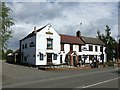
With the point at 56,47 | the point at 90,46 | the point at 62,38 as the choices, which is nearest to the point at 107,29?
the point at 90,46

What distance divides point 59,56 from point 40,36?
580 centimetres

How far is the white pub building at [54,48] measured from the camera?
45.5 metres

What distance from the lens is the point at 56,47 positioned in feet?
157

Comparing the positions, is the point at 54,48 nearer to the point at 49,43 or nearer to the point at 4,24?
the point at 49,43

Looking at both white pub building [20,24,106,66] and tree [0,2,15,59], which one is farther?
→ white pub building [20,24,106,66]

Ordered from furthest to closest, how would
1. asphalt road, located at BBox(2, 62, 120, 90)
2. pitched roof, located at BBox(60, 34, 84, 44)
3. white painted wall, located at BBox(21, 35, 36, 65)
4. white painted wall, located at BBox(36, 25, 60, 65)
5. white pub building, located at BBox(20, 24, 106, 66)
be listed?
pitched roof, located at BBox(60, 34, 84, 44), white painted wall, located at BBox(21, 35, 36, 65), white pub building, located at BBox(20, 24, 106, 66), white painted wall, located at BBox(36, 25, 60, 65), asphalt road, located at BBox(2, 62, 120, 90)

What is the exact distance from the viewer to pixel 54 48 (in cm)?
4750

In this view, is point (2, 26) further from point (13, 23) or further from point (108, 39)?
point (108, 39)

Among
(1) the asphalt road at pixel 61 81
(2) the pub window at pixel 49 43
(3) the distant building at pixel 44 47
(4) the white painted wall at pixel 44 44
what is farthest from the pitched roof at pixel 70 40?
(1) the asphalt road at pixel 61 81

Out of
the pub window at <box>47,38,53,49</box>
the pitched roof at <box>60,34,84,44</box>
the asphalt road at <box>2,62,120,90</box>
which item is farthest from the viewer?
the pitched roof at <box>60,34,84,44</box>

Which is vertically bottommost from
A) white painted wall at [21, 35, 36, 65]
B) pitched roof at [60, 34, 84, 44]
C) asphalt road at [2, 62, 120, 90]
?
asphalt road at [2, 62, 120, 90]

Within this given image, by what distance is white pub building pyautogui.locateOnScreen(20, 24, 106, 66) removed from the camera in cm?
4548

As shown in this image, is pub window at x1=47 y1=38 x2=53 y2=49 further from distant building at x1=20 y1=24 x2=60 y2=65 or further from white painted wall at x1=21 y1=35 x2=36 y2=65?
white painted wall at x1=21 y1=35 x2=36 y2=65

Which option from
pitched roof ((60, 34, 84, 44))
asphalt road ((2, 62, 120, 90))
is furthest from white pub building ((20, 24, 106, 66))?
asphalt road ((2, 62, 120, 90))
